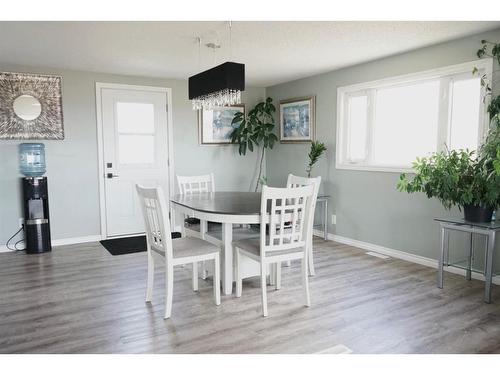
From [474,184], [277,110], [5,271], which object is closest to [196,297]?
[5,271]

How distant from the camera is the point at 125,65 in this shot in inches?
183

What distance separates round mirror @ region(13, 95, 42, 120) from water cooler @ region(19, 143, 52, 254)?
1.15 ft

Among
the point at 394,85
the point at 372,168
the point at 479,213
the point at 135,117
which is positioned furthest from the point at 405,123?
the point at 135,117

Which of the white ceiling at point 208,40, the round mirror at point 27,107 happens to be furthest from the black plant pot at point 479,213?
the round mirror at point 27,107

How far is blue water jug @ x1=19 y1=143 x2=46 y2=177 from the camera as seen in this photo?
4609 millimetres

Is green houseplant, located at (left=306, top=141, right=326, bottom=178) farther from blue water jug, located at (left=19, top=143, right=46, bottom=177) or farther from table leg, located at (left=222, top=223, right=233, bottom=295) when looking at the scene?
blue water jug, located at (left=19, top=143, right=46, bottom=177)

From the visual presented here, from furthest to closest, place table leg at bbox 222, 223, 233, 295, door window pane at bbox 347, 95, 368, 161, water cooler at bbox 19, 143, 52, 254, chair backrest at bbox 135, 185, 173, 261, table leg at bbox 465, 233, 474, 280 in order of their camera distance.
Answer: door window pane at bbox 347, 95, 368, 161
water cooler at bbox 19, 143, 52, 254
table leg at bbox 465, 233, 474, 280
table leg at bbox 222, 223, 233, 295
chair backrest at bbox 135, 185, 173, 261

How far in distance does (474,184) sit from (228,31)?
232 cm

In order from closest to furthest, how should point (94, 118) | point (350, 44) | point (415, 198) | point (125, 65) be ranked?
point (350, 44) → point (415, 198) → point (125, 65) → point (94, 118)

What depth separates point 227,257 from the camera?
129 inches

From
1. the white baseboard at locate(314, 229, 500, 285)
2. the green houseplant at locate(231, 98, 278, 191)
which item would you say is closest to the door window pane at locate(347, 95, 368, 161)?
the white baseboard at locate(314, 229, 500, 285)

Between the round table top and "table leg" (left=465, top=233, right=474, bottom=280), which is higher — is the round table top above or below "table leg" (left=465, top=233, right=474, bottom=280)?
above

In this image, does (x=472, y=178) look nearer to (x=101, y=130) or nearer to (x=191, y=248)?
(x=191, y=248)
